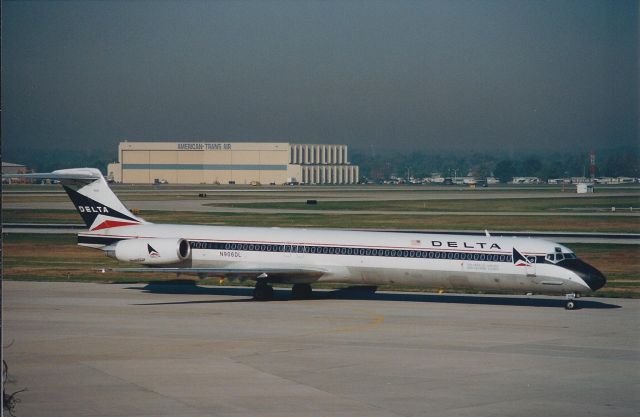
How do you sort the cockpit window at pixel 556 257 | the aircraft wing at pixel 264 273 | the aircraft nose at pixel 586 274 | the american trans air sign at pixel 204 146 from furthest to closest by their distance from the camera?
the american trans air sign at pixel 204 146 → the aircraft wing at pixel 264 273 → the cockpit window at pixel 556 257 → the aircraft nose at pixel 586 274

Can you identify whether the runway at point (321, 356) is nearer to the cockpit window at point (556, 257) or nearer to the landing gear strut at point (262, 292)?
the landing gear strut at point (262, 292)

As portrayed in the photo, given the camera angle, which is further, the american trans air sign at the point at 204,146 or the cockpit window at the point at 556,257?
the american trans air sign at the point at 204,146

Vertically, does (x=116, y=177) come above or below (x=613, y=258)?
above

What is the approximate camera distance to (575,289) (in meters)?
32.4

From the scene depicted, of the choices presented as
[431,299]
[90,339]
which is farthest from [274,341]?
[431,299]

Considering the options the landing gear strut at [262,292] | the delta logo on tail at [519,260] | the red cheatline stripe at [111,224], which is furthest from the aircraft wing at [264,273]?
the delta logo on tail at [519,260]

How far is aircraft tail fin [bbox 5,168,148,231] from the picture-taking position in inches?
1539

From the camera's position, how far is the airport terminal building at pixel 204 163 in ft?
607

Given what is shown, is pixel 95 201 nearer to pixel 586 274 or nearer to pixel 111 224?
pixel 111 224

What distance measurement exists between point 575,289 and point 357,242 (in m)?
8.72

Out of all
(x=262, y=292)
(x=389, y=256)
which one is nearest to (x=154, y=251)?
(x=262, y=292)

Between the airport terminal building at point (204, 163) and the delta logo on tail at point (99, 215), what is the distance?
14545 cm

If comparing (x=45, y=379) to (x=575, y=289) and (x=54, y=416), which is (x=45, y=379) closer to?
(x=54, y=416)

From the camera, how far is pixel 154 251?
3688cm
